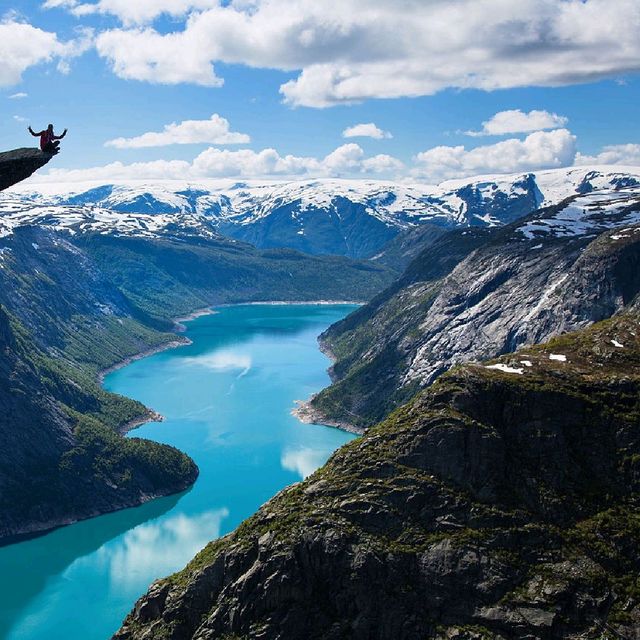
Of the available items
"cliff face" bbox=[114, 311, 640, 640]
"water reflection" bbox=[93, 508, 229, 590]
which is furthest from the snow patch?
"water reflection" bbox=[93, 508, 229, 590]

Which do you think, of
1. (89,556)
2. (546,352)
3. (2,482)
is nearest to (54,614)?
(89,556)

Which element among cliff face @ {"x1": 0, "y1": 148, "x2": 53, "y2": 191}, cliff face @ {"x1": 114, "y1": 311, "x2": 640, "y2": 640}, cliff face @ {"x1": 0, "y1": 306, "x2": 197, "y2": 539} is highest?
cliff face @ {"x1": 0, "y1": 148, "x2": 53, "y2": 191}

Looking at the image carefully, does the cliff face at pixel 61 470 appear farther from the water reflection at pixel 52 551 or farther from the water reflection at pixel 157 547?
the water reflection at pixel 157 547

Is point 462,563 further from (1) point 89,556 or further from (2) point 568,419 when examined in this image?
(1) point 89,556

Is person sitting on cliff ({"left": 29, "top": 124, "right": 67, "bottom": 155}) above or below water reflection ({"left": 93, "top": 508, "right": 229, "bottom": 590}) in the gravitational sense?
above

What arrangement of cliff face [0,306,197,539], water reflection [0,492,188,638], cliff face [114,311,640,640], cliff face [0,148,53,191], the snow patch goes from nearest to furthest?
cliff face [0,148,53,191]
cliff face [114,311,640,640]
the snow patch
water reflection [0,492,188,638]
cliff face [0,306,197,539]

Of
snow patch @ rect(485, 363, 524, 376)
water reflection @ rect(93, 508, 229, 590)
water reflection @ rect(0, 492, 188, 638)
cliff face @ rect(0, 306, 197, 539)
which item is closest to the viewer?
snow patch @ rect(485, 363, 524, 376)

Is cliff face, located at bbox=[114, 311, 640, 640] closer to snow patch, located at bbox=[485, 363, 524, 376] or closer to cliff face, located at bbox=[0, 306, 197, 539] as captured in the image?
snow patch, located at bbox=[485, 363, 524, 376]
